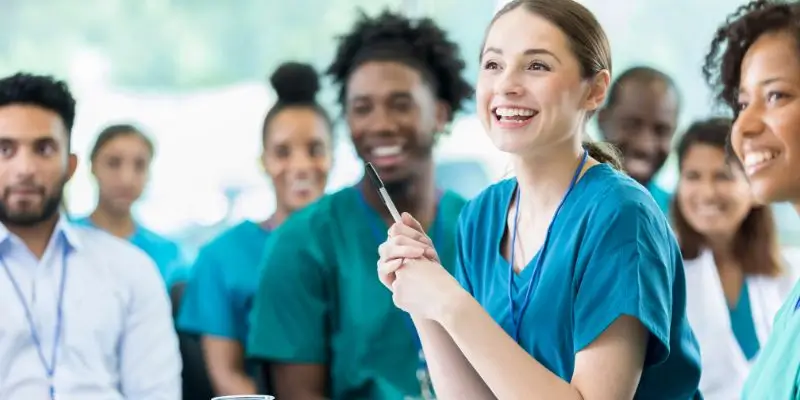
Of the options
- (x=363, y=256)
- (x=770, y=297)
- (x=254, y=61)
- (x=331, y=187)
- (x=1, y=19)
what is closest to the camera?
(x=363, y=256)

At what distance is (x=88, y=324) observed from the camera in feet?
7.47

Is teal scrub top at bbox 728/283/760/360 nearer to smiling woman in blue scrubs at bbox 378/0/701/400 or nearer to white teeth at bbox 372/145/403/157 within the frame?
white teeth at bbox 372/145/403/157

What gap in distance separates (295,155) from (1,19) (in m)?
1.18

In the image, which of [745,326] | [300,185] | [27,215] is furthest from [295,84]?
[745,326]

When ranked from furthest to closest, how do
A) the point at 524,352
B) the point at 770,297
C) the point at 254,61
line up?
1. the point at 254,61
2. the point at 770,297
3. the point at 524,352

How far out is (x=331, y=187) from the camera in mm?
2898

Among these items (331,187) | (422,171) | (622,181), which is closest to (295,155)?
(331,187)

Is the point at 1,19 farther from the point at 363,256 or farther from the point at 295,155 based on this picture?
the point at 363,256

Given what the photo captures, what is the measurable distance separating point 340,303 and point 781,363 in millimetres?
1178

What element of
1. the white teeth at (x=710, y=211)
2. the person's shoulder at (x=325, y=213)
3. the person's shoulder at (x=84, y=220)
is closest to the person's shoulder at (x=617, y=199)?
the person's shoulder at (x=325, y=213)

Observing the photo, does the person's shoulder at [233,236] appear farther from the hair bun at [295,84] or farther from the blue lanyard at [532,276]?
the blue lanyard at [532,276]

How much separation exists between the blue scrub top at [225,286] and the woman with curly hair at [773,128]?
59.4 inches

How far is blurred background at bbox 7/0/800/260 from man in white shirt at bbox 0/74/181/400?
2.62ft

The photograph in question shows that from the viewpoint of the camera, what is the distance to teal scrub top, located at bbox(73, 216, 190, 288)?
2916 millimetres
